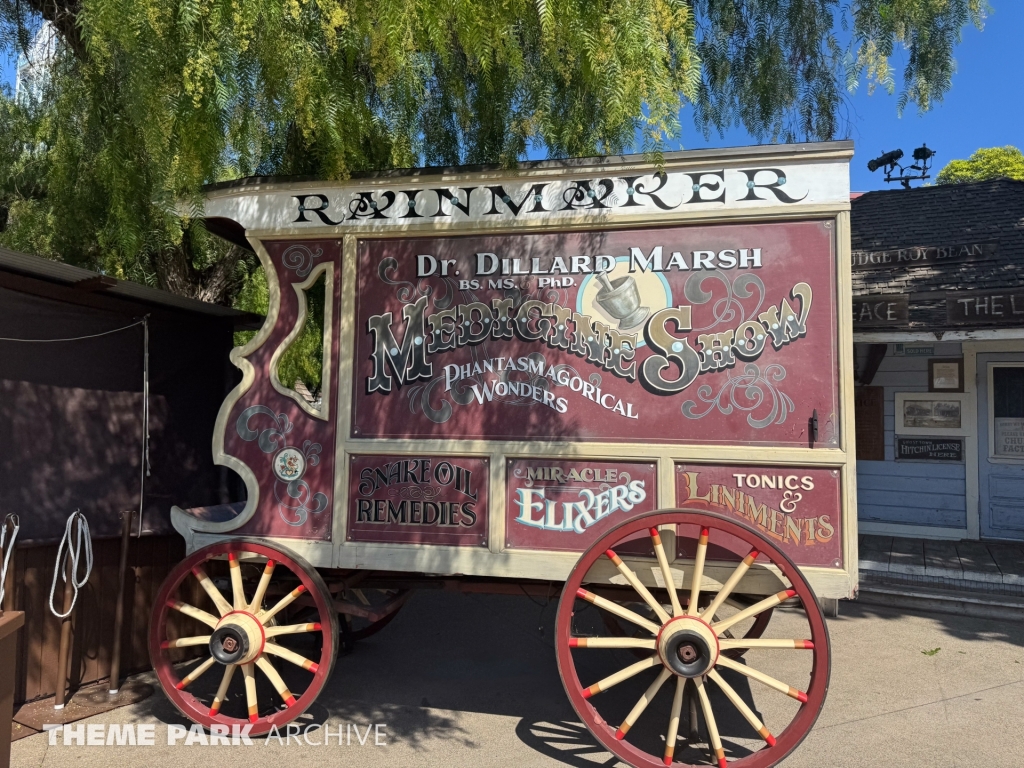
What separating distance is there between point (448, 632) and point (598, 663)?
1361 millimetres

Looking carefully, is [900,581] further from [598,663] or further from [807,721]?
[807,721]

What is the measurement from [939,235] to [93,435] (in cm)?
947

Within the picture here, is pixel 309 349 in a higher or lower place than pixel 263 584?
higher

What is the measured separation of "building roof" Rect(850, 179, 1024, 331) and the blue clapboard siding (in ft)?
2.97

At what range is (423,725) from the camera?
13.2ft

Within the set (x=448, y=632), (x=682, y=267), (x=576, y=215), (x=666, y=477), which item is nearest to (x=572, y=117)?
(x=576, y=215)

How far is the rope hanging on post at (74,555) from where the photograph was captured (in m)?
3.97

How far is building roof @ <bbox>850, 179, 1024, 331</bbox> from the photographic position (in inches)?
288

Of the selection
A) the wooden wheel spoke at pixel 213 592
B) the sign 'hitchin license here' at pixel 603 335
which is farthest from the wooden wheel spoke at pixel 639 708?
the wooden wheel spoke at pixel 213 592

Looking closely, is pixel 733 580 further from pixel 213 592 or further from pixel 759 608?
pixel 213 592

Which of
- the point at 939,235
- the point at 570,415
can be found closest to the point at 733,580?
the point at 570,415

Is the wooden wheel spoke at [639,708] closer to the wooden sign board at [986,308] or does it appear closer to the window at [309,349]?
the window at [309,349]

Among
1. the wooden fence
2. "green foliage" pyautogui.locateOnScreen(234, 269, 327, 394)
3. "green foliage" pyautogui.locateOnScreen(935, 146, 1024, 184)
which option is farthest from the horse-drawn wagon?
"green foliage" pyautogui.locateOnScreen(935, 146, 1024, 184)

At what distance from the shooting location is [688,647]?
10.6ft
